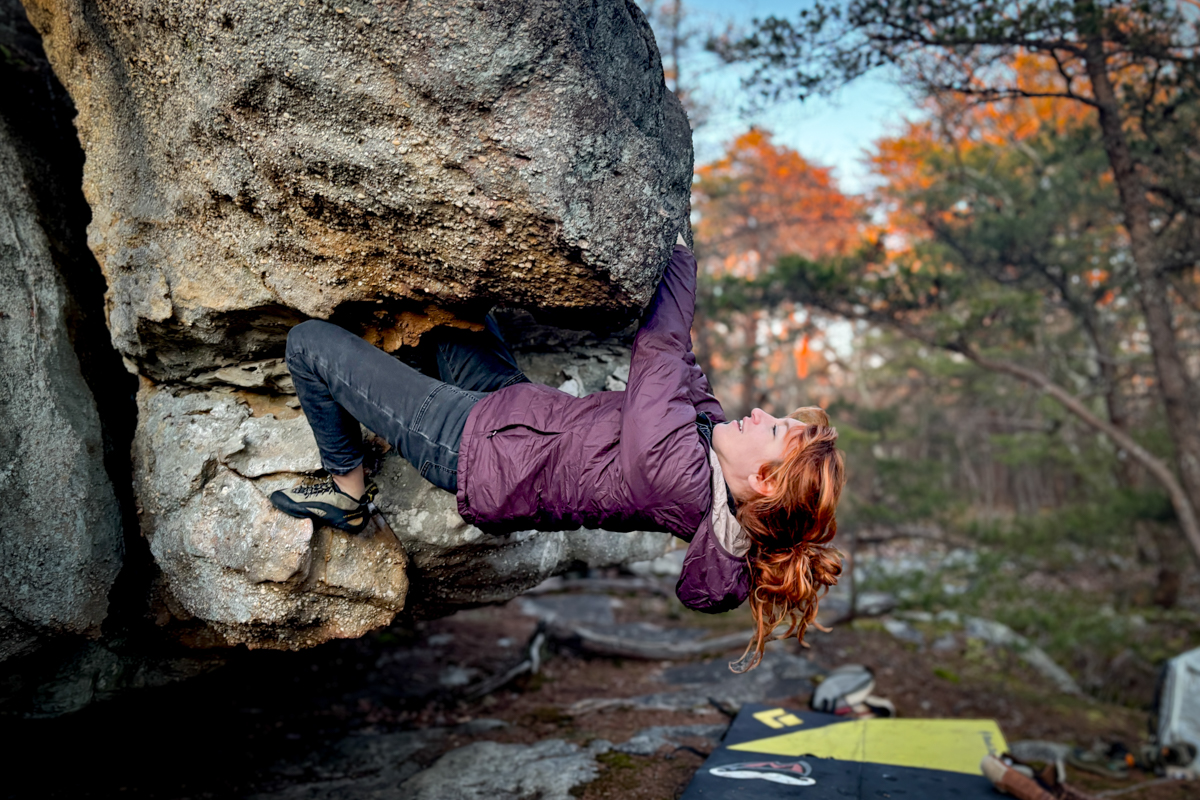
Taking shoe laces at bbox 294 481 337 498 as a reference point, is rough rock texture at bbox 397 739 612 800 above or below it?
below

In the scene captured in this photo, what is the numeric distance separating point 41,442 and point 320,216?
1.50 m

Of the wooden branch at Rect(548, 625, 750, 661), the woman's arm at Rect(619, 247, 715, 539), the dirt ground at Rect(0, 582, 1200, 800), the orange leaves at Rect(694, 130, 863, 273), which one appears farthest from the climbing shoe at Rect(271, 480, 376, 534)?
the orange leaves at Rect(694, 130, 863, 273)

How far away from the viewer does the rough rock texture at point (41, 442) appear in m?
2.92

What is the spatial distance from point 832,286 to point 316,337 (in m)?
6.69

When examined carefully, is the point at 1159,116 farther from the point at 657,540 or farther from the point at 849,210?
the point at 849,210

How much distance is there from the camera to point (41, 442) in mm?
3008

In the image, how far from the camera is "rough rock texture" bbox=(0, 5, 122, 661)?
9.57ft

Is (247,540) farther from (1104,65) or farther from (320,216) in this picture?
(1104,65)

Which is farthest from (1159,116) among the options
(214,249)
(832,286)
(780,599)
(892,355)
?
(892,355)

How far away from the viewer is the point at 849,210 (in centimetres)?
1847

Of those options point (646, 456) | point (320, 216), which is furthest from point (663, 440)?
point (320, 216)

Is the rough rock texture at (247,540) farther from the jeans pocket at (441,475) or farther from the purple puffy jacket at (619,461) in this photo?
the purple puffy jacket at (619,461)

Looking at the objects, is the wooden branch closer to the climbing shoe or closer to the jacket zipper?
the climbing shoe

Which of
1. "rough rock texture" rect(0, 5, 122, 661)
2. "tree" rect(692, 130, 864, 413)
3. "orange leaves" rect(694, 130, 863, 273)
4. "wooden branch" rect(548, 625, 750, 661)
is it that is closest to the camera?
"rough rock texture" rect(0, 5, 122, 661)
